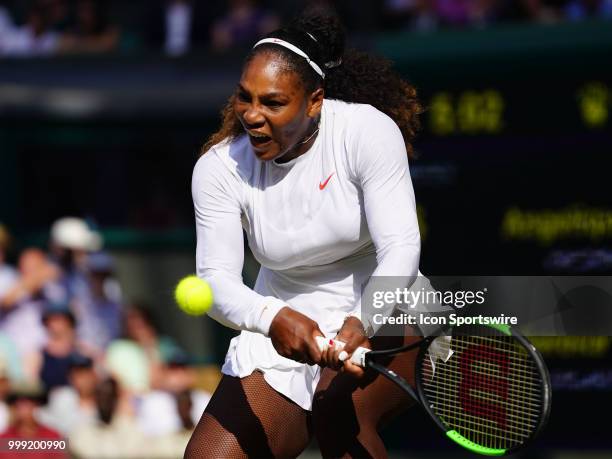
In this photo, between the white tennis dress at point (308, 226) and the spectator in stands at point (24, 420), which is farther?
the spectator in stands at point (24, 420)

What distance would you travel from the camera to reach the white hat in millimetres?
8719

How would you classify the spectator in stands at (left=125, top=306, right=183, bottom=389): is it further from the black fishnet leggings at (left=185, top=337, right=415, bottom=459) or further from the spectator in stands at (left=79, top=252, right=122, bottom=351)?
the black fishnet leggings at (left=185, top=337, right=415, bottom=459)

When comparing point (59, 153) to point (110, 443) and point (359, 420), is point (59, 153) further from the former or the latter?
point (359, 420)

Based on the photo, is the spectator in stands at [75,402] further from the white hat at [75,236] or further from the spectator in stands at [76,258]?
the white hat at [75,236]

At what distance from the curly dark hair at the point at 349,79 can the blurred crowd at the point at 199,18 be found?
12.1 feet

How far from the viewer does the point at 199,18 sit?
9289 mm

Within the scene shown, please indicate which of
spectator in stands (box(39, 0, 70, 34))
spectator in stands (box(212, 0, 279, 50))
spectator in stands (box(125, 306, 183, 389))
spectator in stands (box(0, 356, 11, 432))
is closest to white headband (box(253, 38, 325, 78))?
spectator in stands (box(0, 356, 11, 432))

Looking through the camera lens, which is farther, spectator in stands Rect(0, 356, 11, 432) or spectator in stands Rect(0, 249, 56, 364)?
spectator in stands Rect(0, 249, 56, 364)

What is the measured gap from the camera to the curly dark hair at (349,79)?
399 centimetres

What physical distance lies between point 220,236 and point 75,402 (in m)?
4.04

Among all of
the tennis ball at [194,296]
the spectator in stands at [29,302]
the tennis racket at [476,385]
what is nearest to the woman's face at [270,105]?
the tennis ball at [194,296]

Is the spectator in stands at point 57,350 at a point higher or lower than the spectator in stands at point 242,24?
lower

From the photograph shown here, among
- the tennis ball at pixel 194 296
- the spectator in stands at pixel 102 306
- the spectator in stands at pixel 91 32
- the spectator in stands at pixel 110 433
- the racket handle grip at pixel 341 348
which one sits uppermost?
the spectator in stands at pixel 91 32

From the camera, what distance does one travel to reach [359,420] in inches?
150
